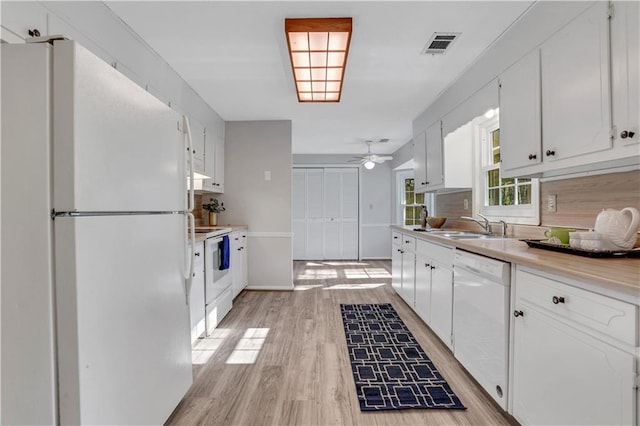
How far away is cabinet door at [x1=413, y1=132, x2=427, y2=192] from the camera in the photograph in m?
4.14

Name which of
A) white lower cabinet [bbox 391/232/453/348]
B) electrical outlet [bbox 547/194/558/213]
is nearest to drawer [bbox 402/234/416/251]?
white lower cabinet [bbox 391/232/453/348]

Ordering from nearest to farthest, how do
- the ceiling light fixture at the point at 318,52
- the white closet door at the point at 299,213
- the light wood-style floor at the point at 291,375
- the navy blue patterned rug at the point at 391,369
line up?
the light wood-style floor at the point at 291,375
the navy blue patterned rug at the point at 391,369
the ceiling light fixture at the point at 318,52
the white closet door at the point at 299,213

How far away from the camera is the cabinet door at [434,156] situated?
3617 mm

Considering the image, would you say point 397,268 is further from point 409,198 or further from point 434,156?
point 409,198

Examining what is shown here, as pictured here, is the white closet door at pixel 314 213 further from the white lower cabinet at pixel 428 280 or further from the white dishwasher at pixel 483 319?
the white dishwasher at pixel 483 319

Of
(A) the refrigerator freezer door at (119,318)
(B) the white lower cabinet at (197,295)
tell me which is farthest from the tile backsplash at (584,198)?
(B) the white lower cabinet at (197,295)

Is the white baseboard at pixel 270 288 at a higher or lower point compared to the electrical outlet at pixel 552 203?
lower

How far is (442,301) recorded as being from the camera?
2602 millimetres

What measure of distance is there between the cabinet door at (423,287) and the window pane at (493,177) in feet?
3.33

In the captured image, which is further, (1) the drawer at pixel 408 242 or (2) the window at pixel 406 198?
(2) the window at pixel 406 198

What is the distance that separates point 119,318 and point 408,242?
115 inches

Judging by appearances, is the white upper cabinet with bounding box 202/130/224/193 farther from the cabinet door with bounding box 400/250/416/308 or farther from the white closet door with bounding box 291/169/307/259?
the white closet door with bounding box 291/169/307/259

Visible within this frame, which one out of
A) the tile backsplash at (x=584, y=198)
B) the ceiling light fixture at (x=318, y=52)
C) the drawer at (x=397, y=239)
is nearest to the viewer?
the tile backsplash at (x=584, y=198)

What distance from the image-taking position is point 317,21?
2.15 metres
